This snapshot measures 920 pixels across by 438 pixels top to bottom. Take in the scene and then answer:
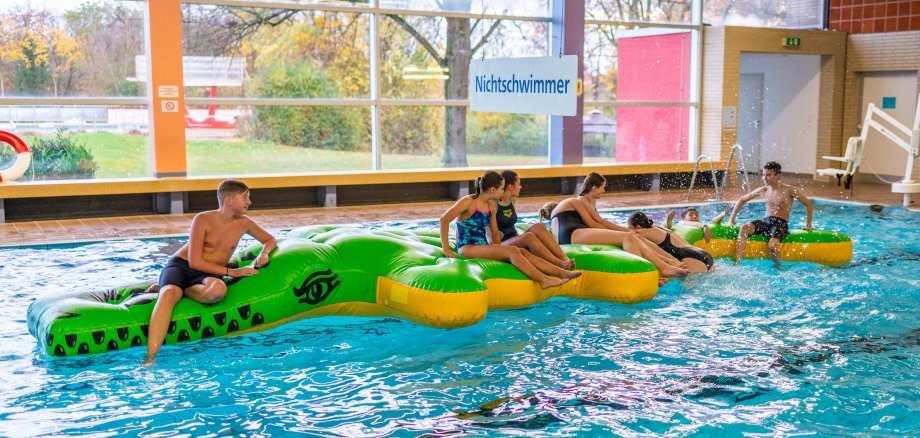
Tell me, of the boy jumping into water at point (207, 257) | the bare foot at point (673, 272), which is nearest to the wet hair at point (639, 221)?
the bare foot at point (673, 272)

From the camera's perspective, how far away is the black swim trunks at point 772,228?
9094mm

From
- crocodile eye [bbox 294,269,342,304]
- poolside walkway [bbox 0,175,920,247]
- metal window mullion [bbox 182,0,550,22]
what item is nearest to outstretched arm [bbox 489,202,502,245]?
crocodile eye [bbox 294,269,342,304]

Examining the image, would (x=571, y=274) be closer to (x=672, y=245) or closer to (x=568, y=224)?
(x=568, y=224)

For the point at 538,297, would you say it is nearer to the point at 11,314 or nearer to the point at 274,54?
the point at 11,314

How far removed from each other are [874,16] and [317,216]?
11.8 m

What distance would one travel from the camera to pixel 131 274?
8266 mm

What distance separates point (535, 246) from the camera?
24.0 ft

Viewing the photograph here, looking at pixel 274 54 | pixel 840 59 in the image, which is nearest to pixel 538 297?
pixel 274 54

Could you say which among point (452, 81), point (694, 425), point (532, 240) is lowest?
point (694, 425)

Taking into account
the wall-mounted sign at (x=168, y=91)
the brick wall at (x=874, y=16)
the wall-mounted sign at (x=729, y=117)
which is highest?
the brick wall at (x=874, y=16)

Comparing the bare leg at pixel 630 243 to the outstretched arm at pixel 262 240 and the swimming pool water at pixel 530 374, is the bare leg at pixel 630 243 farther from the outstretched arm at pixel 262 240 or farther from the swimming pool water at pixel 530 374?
the outstretched arm at pixel 262 240

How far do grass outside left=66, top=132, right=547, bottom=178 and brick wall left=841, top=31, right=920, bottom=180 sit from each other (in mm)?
6883

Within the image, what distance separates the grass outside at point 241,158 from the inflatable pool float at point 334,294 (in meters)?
6.75

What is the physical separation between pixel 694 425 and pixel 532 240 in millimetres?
2861
